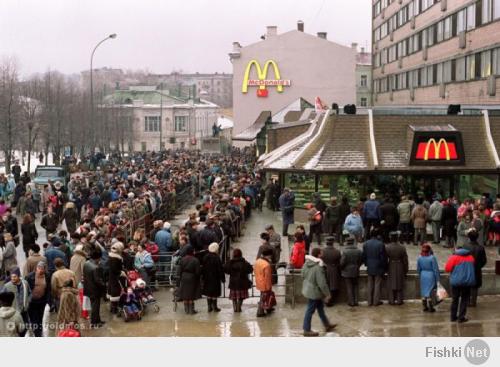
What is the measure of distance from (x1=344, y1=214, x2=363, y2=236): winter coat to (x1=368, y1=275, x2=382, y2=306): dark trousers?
3826 millimetres

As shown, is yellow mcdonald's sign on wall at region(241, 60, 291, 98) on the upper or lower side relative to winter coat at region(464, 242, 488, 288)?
upper

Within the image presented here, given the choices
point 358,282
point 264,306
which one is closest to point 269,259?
point 264,306

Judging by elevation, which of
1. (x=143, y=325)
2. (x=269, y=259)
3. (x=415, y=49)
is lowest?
(x=143, y=325)

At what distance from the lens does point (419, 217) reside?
20250 mm

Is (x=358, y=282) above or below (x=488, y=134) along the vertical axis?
below

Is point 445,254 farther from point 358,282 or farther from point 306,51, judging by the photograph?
point 306,51

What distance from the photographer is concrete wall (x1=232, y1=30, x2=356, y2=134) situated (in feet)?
233

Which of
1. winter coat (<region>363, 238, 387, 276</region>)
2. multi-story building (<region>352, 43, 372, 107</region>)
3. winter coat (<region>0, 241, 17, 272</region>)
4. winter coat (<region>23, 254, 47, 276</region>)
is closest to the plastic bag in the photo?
winter coat (<region>363, 238, 387, 276</region>)

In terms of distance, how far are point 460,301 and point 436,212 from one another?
22.2 ft

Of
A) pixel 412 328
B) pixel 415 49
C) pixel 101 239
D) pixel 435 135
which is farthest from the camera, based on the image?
pixel 415 49

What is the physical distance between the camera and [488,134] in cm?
2417

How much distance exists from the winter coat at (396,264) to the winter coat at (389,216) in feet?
16.6

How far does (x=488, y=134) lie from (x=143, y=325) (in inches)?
564

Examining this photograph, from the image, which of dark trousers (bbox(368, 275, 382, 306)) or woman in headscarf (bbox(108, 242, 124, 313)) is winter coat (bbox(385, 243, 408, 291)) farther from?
woman in headscarf (bbox(108, 242, 124, 313))
